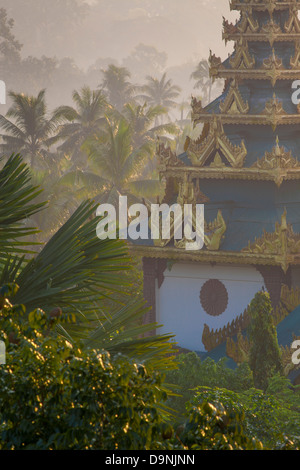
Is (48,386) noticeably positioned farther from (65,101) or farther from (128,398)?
(65,101)

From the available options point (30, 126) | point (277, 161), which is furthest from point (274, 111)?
point (30, 126)

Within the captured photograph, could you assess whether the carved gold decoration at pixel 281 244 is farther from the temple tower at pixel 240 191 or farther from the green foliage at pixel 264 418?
the green foliage at pixel 264 418

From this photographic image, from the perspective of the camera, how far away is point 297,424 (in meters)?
9.73

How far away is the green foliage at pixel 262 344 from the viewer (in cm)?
1677

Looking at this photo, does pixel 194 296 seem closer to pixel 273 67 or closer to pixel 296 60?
pixel 273 67

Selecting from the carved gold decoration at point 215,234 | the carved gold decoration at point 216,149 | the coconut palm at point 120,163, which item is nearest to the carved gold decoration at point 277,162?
the carved gold decoration at point 216,149

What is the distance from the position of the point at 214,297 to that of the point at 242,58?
7287mm

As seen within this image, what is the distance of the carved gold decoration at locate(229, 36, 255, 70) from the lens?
24531mm

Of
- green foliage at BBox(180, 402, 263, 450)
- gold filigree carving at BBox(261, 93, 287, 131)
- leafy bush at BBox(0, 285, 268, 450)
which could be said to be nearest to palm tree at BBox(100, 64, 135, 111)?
gold filigree carving at BBox(261, 93, 287, 131)

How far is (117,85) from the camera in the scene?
9325 cm

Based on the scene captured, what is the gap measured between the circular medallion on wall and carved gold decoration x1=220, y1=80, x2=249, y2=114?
5043mm

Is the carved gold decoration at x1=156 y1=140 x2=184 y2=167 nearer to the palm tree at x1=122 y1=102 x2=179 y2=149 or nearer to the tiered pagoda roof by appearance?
the tiered pagoda roof

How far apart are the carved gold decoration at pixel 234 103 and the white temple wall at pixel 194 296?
4.69 m
